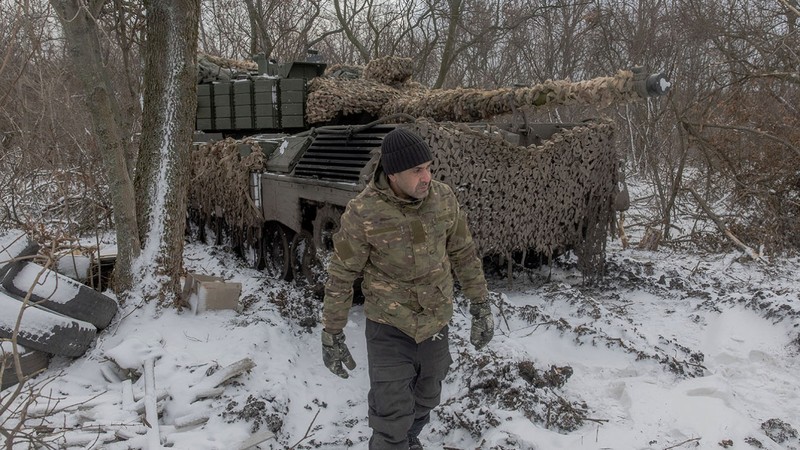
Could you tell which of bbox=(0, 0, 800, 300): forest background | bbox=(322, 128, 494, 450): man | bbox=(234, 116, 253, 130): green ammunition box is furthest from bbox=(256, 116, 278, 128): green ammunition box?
bbox=(322, 128, 494, 450): man

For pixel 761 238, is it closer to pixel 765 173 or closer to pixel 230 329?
pixel 765 173

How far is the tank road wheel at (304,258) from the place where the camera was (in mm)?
6562

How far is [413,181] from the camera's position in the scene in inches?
109

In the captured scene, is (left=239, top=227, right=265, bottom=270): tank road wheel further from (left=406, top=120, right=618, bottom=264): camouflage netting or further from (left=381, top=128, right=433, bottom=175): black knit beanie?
(left=381, top=128, right=433, bottom=175): black knit beanie

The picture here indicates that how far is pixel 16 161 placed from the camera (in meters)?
9.40

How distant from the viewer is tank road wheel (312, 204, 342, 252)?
227 inches

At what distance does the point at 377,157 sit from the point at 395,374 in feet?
8.11

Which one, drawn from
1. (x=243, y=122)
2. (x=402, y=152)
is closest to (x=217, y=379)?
(x=402, y=152)

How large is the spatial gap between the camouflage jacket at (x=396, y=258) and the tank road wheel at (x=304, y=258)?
11.4ft

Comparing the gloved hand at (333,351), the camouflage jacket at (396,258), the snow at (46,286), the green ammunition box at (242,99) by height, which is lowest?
the snow at (46,286)

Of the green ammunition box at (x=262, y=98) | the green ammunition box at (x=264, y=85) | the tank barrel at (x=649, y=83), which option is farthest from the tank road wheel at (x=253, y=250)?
the tank barrel at (x=649, y=83)

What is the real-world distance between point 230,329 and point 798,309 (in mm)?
4514

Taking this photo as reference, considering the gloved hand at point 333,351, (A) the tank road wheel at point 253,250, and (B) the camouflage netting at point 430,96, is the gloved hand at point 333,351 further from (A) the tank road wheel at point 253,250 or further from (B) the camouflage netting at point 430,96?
(A) the tank road wheel at point 253,250

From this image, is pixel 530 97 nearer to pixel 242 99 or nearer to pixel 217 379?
pixel 217 379
